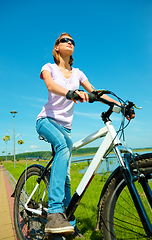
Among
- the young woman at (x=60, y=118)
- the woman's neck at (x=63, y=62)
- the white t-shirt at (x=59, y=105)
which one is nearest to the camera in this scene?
the young woman at (x=60, y=118)

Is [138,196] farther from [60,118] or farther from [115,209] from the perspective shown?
[60,118]

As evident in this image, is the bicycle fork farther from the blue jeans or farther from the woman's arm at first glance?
the woman's arm

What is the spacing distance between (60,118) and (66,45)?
97 cm

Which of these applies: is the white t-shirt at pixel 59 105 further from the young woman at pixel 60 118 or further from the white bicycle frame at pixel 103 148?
the white bicycle frame at pixel 103 148

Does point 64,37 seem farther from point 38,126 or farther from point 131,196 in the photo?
point 131,196

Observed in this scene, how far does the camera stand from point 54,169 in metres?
1.94

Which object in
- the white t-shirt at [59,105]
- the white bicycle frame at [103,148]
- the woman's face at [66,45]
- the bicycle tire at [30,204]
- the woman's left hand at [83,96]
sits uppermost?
the woman's face at [66,45]

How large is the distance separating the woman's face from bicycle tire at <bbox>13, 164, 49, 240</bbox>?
160 cm

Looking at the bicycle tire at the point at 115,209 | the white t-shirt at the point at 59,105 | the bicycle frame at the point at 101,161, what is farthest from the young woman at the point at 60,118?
the bicycle tire at the point at 115,209

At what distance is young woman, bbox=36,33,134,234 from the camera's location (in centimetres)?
179

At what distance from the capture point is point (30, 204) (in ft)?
8.44

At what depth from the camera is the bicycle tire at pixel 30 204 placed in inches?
93.7

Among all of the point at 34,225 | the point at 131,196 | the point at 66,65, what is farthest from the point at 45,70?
the point at 34,225

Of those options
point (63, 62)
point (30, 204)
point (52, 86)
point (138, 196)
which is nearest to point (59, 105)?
point (52, 86)
